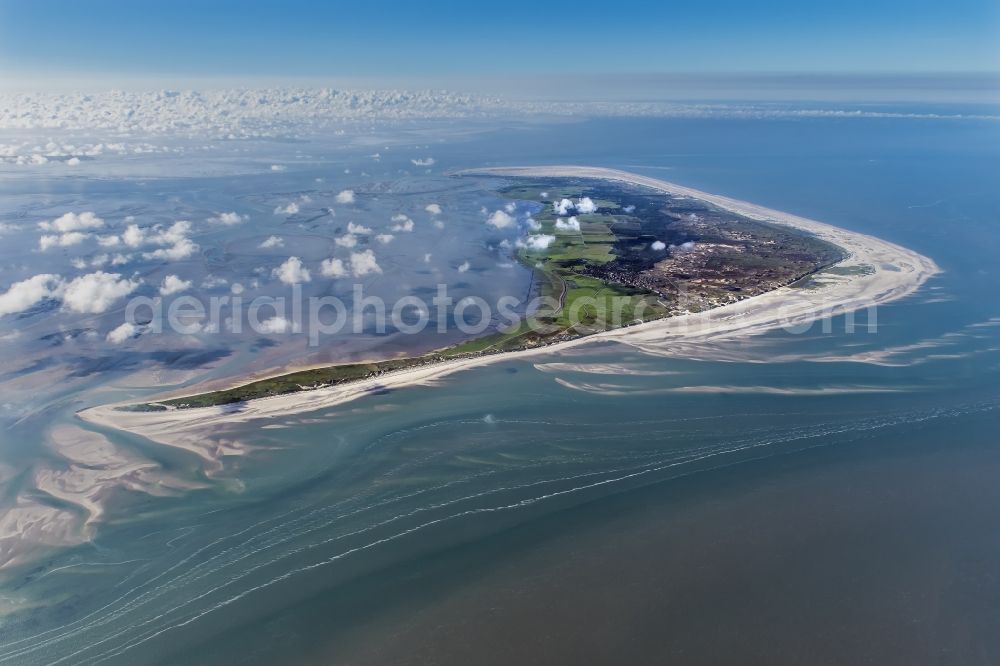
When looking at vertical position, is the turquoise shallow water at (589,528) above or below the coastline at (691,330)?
below

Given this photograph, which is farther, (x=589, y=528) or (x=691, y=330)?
(x=691, y=330)

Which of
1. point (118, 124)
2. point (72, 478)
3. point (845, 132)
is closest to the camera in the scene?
point (72, 478)

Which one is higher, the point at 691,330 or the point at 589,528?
the point at 691,330

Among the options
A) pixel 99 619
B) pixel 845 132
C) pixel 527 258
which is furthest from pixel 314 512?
pixel 845 132

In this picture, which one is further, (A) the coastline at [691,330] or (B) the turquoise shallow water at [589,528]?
(A) the coastline at [691,330]

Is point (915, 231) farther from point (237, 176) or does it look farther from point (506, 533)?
point (237, 176)

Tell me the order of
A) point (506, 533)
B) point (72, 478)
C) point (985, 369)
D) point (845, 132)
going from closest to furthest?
point (506, 533), point (72, 478), point (985, 369), point (845, 132)
